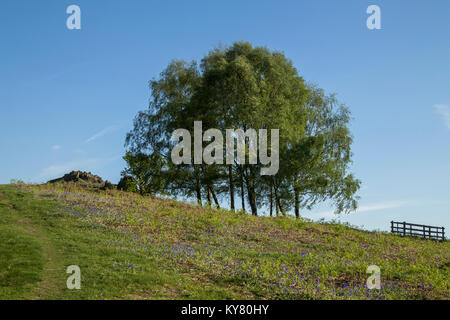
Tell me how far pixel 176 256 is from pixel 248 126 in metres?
20.2

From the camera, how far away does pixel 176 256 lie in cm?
1544

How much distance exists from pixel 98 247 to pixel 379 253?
15.7m

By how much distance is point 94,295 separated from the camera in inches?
430

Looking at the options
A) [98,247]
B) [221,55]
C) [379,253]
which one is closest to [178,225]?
[98,247]

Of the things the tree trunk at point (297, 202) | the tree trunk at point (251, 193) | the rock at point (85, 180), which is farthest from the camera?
the tree trunk at point (297, 202)

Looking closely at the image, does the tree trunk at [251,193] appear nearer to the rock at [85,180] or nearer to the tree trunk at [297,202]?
the tree trunk at [297,202]

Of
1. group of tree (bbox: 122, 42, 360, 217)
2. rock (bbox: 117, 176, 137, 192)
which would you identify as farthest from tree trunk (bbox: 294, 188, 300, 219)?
rock (bbox: 117, 176, 137, 192)

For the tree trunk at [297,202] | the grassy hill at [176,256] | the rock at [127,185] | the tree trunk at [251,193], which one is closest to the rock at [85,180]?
the rock at [127,185]

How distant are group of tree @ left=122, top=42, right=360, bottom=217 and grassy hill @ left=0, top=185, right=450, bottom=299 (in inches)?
375

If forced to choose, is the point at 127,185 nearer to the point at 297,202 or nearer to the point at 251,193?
the point at 251,193

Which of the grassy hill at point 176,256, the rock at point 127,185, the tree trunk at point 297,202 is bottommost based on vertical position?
the grassy hill at point 176,256

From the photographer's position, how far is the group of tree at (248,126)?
33.8 m

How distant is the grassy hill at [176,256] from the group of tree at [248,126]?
31.2 ft
